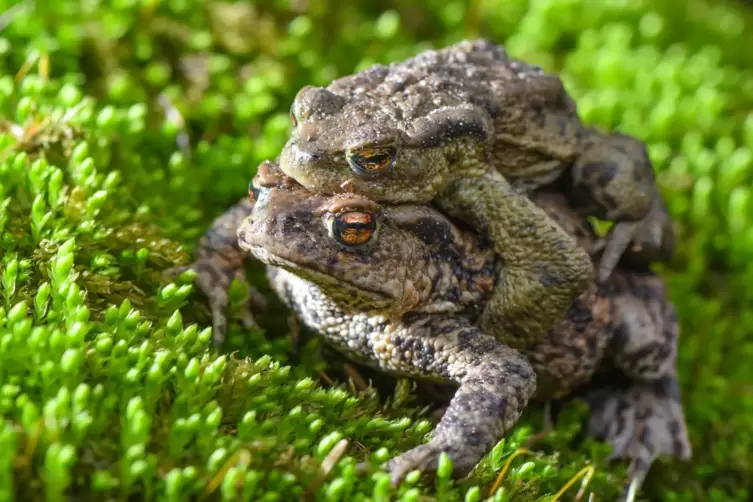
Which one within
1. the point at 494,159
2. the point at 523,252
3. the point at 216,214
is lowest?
the point at 523,252

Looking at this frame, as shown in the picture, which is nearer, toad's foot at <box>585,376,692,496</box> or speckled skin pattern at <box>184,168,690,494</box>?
speckled skin pattern at <box>184,168,690,494</box>

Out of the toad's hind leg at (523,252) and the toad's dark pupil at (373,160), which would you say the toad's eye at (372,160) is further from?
the toad's hind leg at (523,252)

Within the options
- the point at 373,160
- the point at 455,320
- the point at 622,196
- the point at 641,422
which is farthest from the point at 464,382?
the point at 641,422

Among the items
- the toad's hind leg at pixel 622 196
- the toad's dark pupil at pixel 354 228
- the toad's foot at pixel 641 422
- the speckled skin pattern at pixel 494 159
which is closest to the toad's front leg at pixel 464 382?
the speckled skin pattern at pixel 494 159

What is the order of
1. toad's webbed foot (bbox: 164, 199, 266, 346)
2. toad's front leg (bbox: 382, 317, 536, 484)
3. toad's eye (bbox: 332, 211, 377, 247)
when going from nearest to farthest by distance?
toad's front leg (bbox: 382, 317, 536, 484) < toad's eye (bbox: 332, 211, 377, 247) < toad's webbed foot (bbox: 164, 199, 266, 346)

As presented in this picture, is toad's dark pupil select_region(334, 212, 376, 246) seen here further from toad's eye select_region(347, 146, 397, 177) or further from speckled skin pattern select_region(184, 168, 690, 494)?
toad's eye select_region(347, 146, 397, 177)

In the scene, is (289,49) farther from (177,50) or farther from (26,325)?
(26,325)

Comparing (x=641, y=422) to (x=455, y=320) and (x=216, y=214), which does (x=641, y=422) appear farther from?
(x=216, y=214)

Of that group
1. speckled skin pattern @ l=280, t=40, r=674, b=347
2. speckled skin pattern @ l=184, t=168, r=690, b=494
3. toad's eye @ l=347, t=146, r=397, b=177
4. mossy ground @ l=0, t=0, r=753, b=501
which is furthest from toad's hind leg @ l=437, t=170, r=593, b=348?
mossy ground @ l=0, t=0, r=753, b=501
